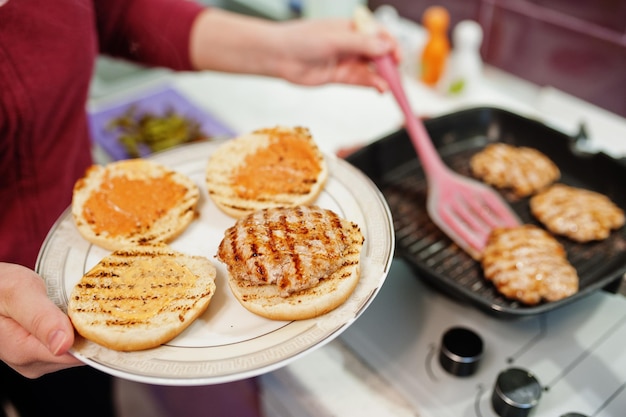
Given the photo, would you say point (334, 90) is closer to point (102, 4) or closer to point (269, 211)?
point (102, 4)

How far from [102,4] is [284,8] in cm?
141

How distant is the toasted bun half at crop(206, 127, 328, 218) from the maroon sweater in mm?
424

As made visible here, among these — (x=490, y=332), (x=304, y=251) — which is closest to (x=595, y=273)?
(x=490, y=332)

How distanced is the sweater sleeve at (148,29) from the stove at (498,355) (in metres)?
1.04

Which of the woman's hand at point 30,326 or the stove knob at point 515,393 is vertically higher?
the woman's hand at point 30,326

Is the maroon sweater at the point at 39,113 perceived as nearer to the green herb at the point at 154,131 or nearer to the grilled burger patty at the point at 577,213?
the green herb at the point at 154,131

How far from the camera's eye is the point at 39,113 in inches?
50.7

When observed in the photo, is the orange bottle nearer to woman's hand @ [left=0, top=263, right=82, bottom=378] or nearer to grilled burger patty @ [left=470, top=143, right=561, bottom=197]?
grilled burger patty @ [left=470, top=143, right=561, bottom=197]

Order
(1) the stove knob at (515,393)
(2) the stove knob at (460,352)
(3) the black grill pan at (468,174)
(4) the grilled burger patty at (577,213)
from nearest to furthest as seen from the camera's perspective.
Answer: (1) the stove knob at (515,393) < (2) the stove knob at (460,352) < (3) the black grill pan at (468,174) < (4) the grilled burger patty at (577,213)

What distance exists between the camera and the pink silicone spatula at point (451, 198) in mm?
1507

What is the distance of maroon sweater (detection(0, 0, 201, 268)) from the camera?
1213 millimetres

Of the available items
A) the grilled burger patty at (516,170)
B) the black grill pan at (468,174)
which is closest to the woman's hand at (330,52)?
the black grill pan at (468,174)

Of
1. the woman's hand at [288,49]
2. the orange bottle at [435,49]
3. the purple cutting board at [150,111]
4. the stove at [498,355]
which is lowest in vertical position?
the purple cutting board at [150,111]

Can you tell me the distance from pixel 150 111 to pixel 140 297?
161 centimetres
